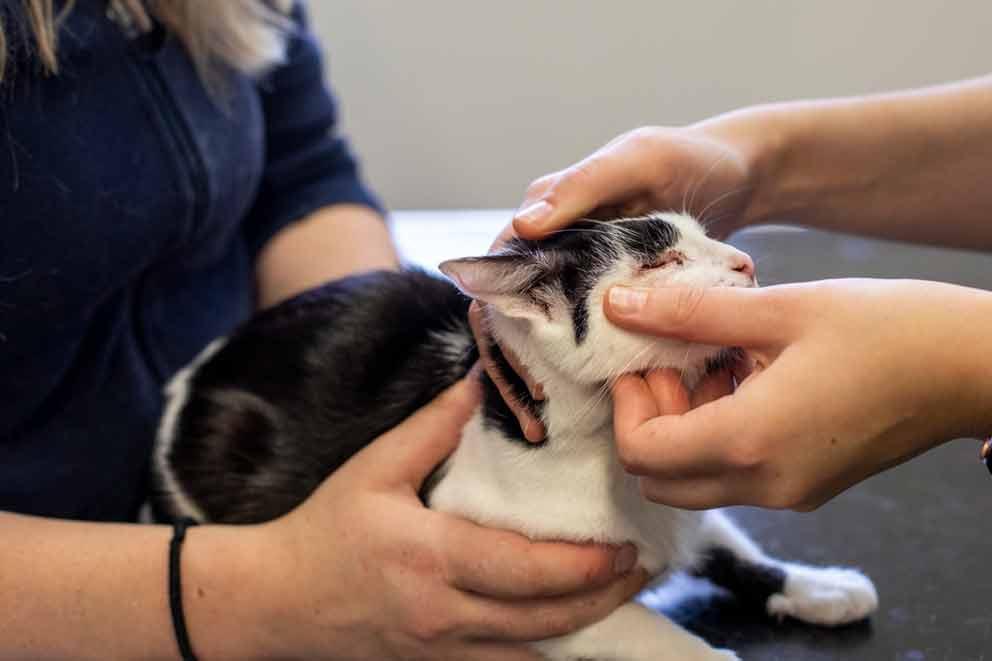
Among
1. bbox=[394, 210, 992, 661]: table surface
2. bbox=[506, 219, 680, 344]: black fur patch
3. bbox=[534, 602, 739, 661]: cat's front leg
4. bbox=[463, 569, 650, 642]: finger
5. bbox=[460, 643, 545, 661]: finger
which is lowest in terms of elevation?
bbox=[394, 210, 992, 661]: table surface

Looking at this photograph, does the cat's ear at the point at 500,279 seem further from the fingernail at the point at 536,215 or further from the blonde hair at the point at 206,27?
the blonde hair at the point at 206,27

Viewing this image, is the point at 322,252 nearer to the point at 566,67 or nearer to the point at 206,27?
the point at 206,27

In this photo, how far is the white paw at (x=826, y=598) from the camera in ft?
2.55

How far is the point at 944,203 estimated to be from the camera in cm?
97

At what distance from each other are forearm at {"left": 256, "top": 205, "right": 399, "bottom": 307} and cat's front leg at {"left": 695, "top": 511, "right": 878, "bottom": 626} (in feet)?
1.84

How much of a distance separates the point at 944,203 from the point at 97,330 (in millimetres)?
892

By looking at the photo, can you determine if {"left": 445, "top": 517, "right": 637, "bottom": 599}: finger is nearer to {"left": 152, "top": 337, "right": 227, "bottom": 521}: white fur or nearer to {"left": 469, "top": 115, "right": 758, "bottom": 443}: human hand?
{"left": 469, "top": 115, "right": 758, "bottom": 443}: human hand

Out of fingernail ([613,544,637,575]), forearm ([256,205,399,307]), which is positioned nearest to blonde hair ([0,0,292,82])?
forearm ([256,205,399,307])

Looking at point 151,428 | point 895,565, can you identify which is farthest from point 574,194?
point 151,428

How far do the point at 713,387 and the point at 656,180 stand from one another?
215 mm

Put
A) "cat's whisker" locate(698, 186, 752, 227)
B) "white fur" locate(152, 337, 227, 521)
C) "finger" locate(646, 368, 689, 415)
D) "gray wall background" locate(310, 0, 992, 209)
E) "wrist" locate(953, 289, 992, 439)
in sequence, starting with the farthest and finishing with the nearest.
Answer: "gray wall background" locate(310, 0, 992, 209)
"white fur" locate(152, 337, 227, 521)
"cat's whisker" locate(698, 186, 752, 227)
"finger" locate(646, 368, 689, 415)
"wrist" locate(953, 289, 992, 439)

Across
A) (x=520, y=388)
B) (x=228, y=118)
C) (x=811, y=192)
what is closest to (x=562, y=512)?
(x=520, y=388)

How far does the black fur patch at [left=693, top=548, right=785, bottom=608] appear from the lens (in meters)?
0.83

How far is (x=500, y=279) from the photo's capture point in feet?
2.20
